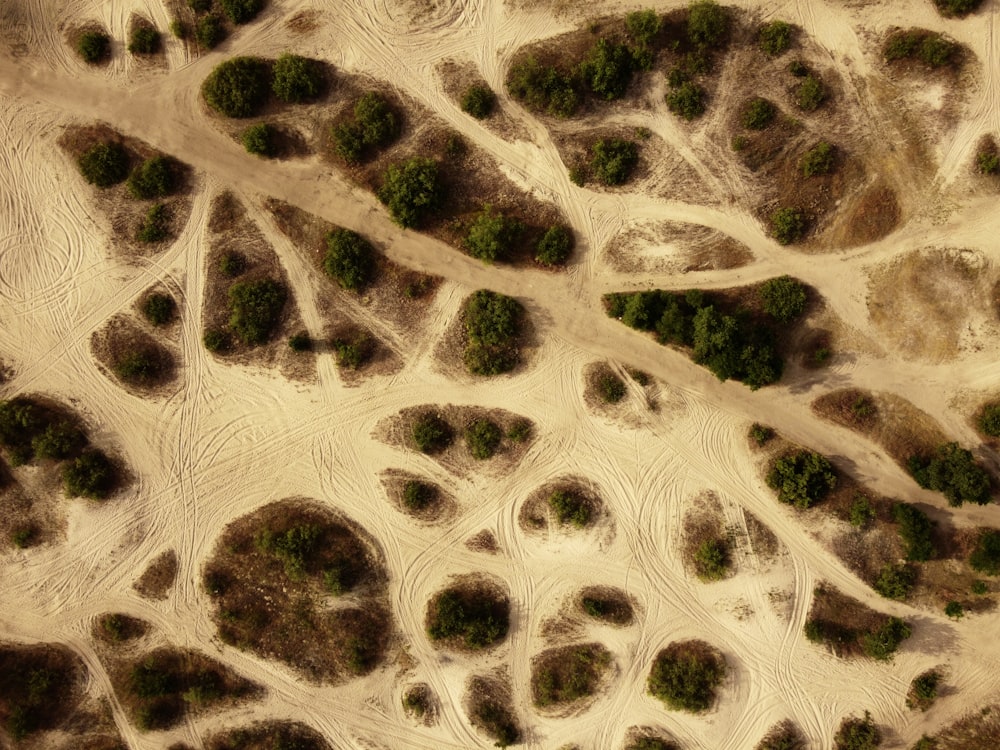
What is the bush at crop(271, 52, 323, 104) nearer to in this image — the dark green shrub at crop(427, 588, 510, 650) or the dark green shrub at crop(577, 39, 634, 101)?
the dark green shrub at crop(577, 39, 634, 101)

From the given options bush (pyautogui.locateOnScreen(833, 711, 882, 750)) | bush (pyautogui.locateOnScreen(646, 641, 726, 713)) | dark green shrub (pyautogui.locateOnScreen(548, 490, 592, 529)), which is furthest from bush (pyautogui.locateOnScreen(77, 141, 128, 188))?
bush (pyautogui.locateOnScreen(833, 711, 882, 750))

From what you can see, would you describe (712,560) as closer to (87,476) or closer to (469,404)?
(469,404)

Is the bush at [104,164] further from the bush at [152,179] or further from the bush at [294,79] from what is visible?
the bush at [294,79]

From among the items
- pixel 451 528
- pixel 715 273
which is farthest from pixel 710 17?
pixel 451 528

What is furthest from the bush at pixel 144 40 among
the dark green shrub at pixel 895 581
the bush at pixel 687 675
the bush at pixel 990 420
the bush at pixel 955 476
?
the bush at pixel 990 420

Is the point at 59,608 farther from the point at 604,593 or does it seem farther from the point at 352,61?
the point at 352,61
